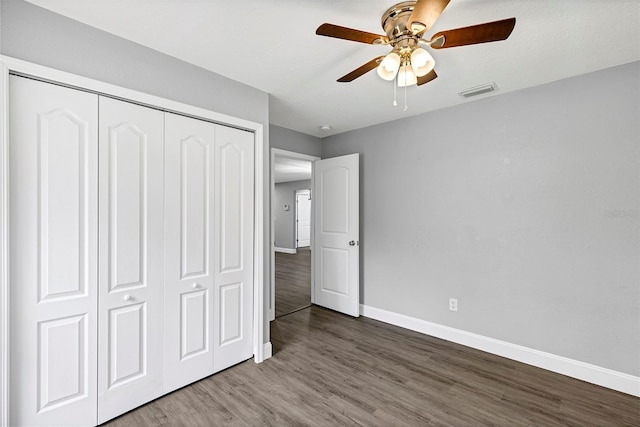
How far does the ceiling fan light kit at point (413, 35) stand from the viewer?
1269mm

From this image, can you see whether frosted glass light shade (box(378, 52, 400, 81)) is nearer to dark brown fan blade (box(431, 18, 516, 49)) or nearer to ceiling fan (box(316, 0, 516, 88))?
ceiling fan (box(316, 0, 516, 88))

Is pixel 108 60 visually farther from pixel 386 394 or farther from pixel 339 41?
pixel 386 394

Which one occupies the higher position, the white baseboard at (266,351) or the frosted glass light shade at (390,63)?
the frosted glass light shade at (390,63)

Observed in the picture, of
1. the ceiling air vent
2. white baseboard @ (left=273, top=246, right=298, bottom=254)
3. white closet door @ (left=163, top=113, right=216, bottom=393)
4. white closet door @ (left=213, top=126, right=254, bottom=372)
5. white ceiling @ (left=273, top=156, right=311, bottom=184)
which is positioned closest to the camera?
white closet door @ (left=163, top=113, right=216, bottom=393)

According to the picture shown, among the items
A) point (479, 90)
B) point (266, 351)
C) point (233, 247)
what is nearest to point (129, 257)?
point (233, 247)

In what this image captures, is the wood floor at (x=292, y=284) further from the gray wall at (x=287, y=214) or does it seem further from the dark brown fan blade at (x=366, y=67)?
the dark brown fan blade at (x=366, y=67)

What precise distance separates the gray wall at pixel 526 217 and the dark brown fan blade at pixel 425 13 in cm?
190

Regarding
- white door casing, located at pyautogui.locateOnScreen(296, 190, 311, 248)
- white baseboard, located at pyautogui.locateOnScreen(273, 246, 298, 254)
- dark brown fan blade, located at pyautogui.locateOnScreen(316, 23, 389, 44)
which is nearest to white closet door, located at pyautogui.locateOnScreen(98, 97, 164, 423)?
dark brown fan blade, located at pyautogui.locateOnScreen(316, 23, 389, 44)

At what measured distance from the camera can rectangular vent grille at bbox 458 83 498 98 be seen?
257cm

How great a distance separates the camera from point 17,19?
60.1 inches

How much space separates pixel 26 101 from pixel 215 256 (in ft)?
4.83

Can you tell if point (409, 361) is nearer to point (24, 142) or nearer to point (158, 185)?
point (158, 185)

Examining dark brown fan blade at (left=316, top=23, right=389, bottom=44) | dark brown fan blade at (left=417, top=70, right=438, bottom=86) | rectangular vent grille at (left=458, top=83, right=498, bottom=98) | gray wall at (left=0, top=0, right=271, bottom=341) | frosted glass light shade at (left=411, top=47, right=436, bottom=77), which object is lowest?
frosted glass light shade at (left=411, top=47, right=436, bottom=77)

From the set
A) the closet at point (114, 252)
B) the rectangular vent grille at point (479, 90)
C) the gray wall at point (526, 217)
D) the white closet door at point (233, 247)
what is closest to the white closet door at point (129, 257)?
the closet at point (114, 252)
